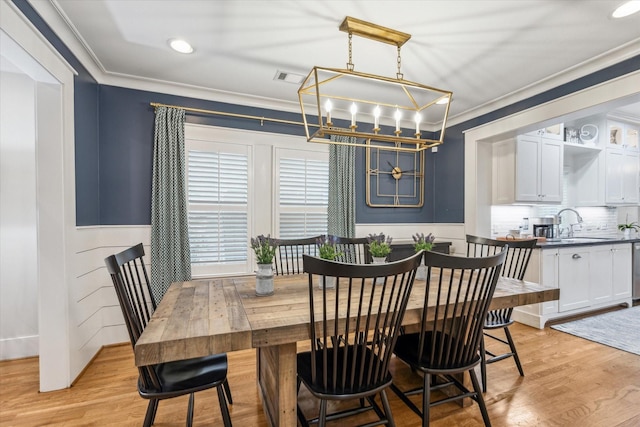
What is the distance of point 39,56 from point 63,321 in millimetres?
1860

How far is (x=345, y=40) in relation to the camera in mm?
2434

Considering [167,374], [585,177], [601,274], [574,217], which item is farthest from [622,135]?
[167,374]

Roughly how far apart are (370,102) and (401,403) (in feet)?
7.16

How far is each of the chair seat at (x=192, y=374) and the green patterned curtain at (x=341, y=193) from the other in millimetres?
2366

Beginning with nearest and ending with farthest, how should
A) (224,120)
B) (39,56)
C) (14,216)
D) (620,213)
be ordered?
(39,56) < (14,216) < (224,120) < (620,213)

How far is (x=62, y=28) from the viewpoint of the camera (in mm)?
2207

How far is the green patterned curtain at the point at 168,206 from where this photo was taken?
3115 millimetres

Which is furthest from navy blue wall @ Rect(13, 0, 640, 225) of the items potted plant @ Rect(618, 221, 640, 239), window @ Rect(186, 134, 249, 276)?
potted plant @ Rect(618, 221, 640, 239)

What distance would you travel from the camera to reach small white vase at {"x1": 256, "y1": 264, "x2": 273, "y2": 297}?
184 centimetres

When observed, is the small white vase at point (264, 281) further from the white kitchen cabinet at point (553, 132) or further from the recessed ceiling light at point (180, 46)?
the white kitchen cabinet at point (553, 132)

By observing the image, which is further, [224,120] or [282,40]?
[224,120]

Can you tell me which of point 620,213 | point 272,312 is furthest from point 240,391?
point 620,213

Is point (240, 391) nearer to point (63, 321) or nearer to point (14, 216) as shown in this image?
point (63, 321)

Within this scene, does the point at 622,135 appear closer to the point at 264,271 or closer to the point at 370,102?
the point at 370,102
